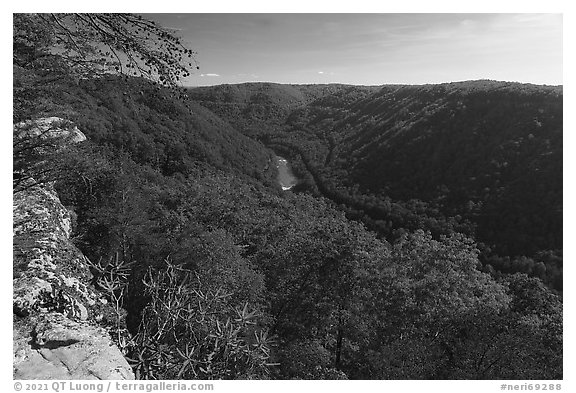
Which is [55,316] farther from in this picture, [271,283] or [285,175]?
[285,175]

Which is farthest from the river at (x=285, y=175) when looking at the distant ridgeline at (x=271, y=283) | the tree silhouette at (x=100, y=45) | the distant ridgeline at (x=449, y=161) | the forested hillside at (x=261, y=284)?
the tree silhouette at (x=100, y=45)

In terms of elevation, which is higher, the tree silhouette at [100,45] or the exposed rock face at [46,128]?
the tree silhouette at [100,45]

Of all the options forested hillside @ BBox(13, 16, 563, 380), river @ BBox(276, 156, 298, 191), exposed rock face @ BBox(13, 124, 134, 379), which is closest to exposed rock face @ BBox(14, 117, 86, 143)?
forested hillside @ BBox(13, 16, 563, 380)

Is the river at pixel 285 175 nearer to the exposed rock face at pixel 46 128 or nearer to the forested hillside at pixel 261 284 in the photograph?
the forested hillside at pixel 261 284

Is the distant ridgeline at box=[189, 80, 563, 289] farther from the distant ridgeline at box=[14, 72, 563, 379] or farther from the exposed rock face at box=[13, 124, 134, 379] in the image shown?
the exposed rock face at box=[13, 124, 134, 379]

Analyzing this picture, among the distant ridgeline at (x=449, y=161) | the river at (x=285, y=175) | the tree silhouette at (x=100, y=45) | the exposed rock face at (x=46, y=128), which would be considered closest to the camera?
the tree silhouette at (x=100, y=45)
